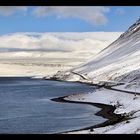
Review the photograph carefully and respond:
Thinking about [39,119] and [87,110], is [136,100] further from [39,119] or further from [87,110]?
[39,119]

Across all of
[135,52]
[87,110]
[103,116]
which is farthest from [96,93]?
[135,52]

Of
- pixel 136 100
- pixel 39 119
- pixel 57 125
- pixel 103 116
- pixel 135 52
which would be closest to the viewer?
pixel 57 125

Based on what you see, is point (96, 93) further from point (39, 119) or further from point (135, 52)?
point (135, 52)

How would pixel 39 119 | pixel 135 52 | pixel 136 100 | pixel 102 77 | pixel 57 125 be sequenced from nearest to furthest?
pixel 57 125, pixel 39 119, pixel 136 100, pixel 102 77, pixel 135 52

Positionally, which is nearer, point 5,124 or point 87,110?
point 5,124
